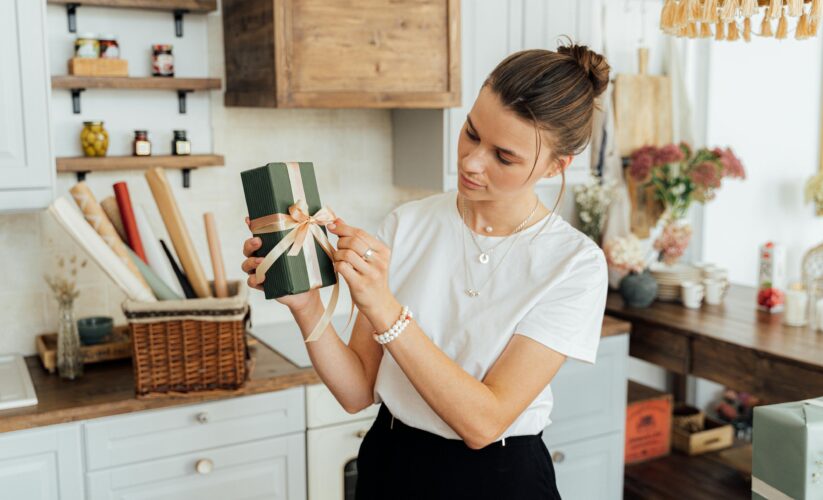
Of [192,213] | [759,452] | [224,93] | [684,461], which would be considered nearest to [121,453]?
[192,213]

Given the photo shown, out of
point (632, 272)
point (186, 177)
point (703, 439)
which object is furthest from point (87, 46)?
point (703, 439)

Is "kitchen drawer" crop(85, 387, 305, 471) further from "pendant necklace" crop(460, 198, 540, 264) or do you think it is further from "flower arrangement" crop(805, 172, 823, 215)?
"flower arrangement" crop(805, 172, 823, 215)

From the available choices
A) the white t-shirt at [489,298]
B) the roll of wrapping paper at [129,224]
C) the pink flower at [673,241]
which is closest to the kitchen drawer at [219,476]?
the roll of wrapping paper at [129,224]

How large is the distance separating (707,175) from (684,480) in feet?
3.98

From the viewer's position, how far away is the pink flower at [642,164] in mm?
3441

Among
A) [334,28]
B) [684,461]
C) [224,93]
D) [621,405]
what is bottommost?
[684,461]

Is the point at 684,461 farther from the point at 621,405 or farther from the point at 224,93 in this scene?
the point at 224,93

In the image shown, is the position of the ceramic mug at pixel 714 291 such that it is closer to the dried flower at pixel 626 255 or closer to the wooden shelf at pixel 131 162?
the dried flower at pixel 626 255

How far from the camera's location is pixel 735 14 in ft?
5.48

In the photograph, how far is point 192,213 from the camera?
2855 millimetres

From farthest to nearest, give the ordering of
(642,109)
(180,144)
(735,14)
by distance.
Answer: (642,109)
(180,144)
(735,14)

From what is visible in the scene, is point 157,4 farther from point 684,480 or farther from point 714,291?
point 684,480

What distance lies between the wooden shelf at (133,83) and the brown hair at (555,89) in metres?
1.47

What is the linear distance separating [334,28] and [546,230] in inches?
47.4
